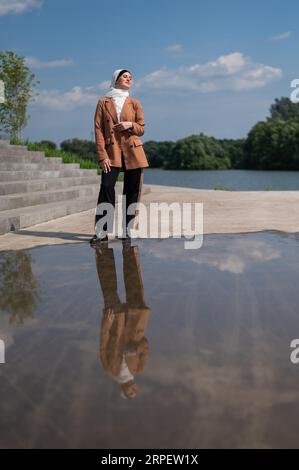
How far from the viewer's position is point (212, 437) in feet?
5.55

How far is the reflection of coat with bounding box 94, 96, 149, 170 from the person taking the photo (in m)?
5.87

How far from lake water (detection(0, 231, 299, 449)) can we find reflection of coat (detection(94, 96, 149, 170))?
171cm

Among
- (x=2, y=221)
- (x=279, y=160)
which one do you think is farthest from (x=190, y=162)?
(x=2, y=221)

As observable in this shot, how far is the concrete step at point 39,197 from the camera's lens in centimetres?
838

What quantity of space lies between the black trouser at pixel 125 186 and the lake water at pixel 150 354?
1489 mm

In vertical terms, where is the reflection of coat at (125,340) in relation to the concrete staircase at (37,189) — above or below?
below

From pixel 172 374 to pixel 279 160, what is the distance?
266 ft

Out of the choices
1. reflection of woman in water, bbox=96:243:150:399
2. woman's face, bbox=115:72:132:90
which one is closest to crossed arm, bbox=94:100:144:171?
woman's face, bbox=115:72:132:90

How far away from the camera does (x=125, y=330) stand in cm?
280

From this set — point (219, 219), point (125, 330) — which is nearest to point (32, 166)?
point (219, 219)

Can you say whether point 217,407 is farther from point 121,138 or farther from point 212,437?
point 121,138

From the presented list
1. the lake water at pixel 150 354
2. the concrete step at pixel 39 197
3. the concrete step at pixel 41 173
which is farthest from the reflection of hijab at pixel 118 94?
the concrete step at pixel 41 173

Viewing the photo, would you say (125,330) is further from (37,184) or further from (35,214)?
(37,184)

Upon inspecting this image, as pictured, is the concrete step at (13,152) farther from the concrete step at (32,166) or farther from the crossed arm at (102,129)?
the crossed arm at (102,129)
